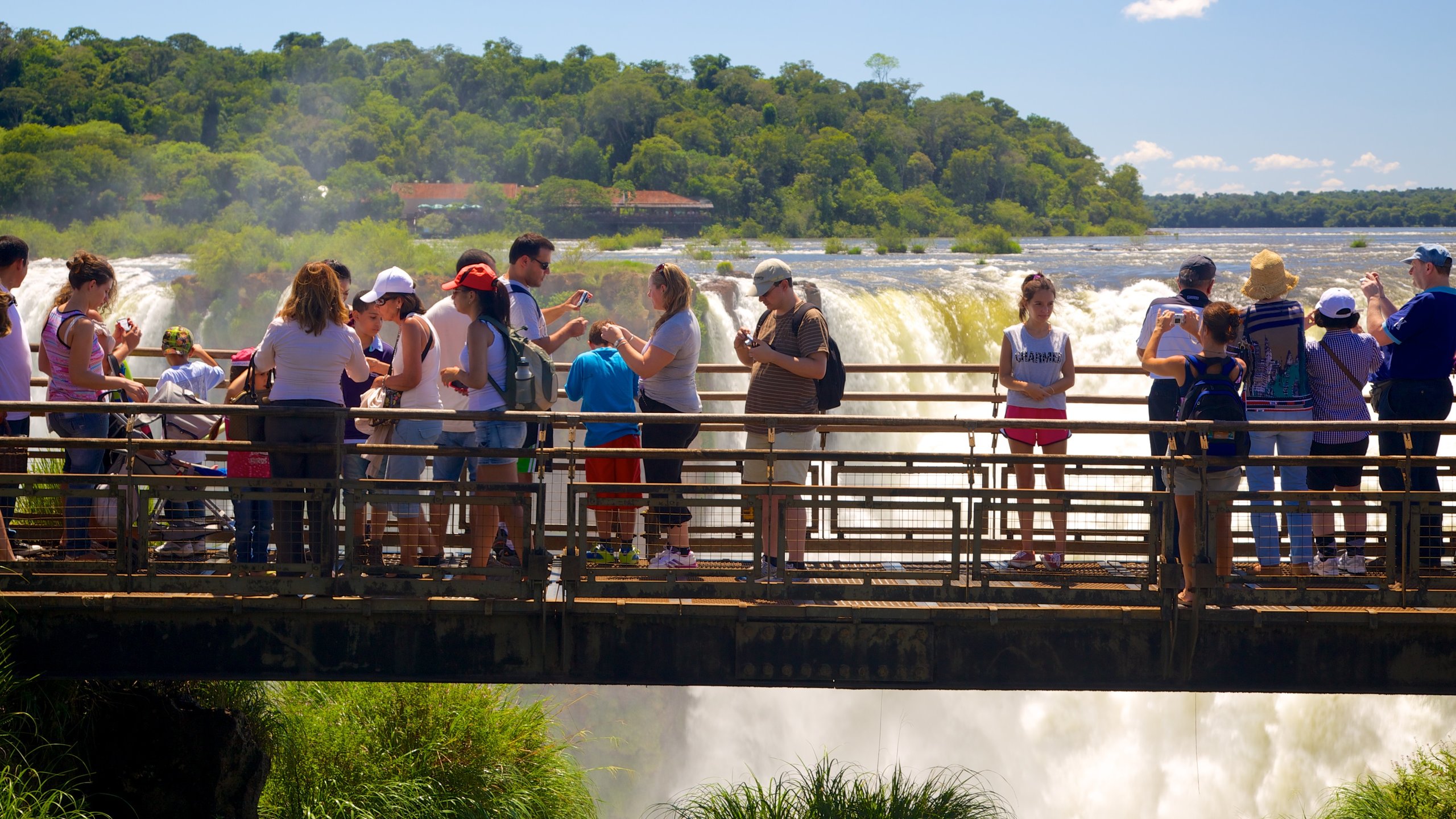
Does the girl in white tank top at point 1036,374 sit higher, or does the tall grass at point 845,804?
the girl in white tank top at point 1036,374

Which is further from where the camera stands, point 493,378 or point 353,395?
point 353,395

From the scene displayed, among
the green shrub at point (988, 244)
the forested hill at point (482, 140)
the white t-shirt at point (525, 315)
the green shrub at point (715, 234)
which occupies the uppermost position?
the forested hill at point (482, 140)

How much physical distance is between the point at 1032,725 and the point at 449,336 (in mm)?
10372

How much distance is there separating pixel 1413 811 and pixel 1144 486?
3.41 meters

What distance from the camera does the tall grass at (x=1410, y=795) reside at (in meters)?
10.2

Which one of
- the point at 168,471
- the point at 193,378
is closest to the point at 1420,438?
the point at 168,471

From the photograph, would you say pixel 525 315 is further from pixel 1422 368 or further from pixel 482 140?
pixel 482 140

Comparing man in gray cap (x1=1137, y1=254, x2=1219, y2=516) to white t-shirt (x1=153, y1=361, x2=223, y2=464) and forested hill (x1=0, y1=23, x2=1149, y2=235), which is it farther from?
forested hill (x1=0, y1=23, x2=1149, y2=235)

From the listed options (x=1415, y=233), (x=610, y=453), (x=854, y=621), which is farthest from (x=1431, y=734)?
(x=1415, y=233)

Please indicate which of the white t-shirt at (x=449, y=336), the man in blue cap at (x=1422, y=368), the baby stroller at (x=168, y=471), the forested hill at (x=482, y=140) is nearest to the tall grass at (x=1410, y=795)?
the man in blue cap at (x=1422, y=368)

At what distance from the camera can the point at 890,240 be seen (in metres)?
67.3

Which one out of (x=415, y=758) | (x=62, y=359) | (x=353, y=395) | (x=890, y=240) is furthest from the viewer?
(x=890, y=240)

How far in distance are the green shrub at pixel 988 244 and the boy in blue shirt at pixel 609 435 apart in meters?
56.1

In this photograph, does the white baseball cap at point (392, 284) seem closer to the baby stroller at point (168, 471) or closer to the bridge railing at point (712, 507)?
the bridge railing at point (712, 507)
